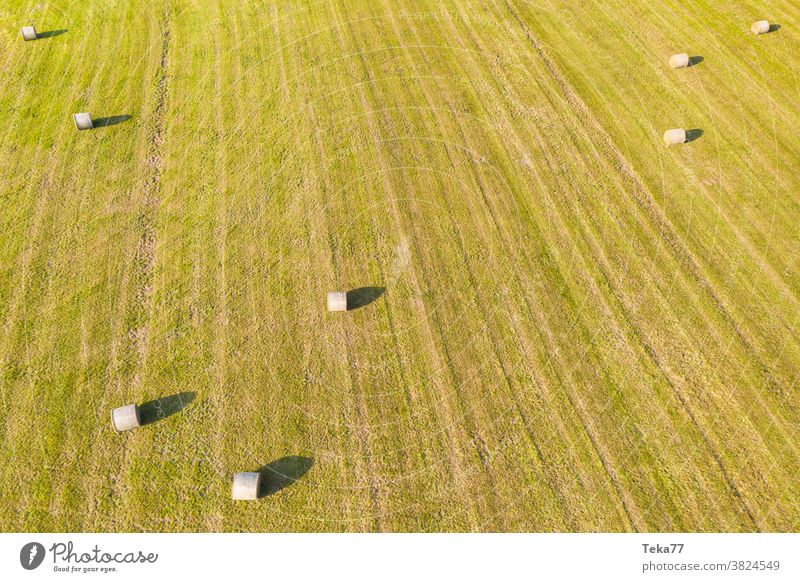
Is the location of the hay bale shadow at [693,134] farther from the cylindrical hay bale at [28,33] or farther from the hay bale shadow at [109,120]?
the cylindrical hay bale at [28,33]

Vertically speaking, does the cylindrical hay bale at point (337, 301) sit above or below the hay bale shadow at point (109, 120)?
below

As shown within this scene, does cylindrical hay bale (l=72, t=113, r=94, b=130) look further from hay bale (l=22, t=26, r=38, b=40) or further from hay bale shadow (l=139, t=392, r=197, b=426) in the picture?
hay bale shadow (l=139, t=392, r=197, b=426)

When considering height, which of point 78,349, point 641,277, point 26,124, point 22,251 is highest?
point 26,124
